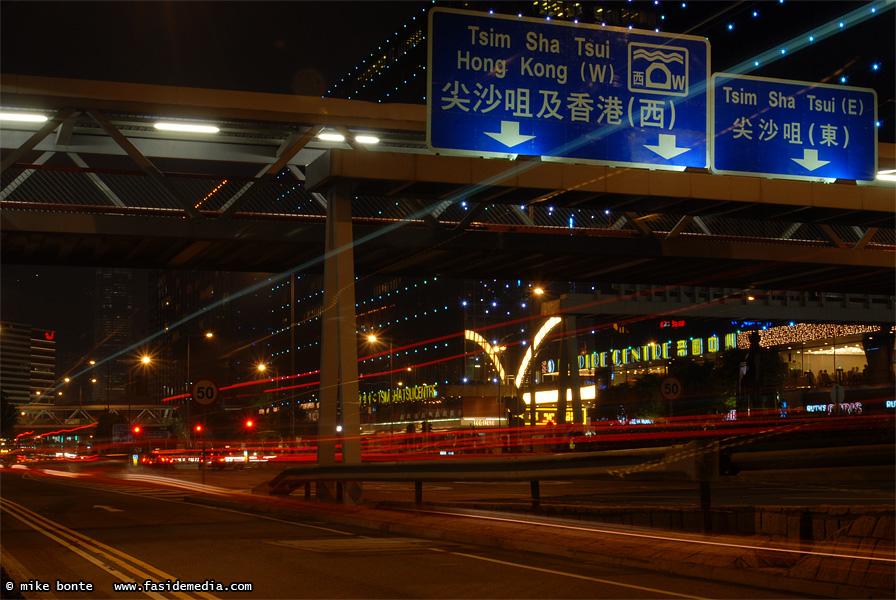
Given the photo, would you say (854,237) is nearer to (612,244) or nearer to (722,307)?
(612,244)

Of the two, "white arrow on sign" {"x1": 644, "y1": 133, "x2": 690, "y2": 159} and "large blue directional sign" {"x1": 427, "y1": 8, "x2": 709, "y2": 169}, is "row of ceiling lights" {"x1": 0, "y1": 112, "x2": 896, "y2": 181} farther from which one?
"white arrow on sign" {"x1": 644, "y1": 133, "x2": 690, "y2": 159}

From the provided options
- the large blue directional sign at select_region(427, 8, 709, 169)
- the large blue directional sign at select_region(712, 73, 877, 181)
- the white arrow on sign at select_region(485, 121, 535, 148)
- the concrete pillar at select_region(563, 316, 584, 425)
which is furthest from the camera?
the concrete pillar at select_region(563, 316, 584, 425)

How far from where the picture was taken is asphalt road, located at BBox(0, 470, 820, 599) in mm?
8633

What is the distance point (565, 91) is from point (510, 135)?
1.26m

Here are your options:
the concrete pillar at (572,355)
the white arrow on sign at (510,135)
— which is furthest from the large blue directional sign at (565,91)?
the concrete pillar at (572,355)

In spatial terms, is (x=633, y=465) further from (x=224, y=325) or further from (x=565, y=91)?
(x=224, y=325)

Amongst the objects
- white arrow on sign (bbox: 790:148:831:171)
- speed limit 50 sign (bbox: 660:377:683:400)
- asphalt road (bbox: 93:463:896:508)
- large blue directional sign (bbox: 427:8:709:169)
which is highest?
large blue directional sign (bbox: 427:8:709:169)

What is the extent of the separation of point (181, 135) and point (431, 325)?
4015 inches

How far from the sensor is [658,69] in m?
16.9

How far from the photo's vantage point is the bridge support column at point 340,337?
61.1ft

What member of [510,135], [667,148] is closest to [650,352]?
[667,148]

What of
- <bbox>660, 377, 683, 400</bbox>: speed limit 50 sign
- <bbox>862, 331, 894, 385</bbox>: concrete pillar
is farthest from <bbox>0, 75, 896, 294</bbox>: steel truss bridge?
<bbox>862, 331, 894, 385</bbox>: concrete pillar

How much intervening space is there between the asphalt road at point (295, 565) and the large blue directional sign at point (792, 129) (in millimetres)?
10050

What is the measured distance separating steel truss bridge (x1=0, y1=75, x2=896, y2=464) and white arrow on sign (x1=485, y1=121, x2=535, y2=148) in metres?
0.84
